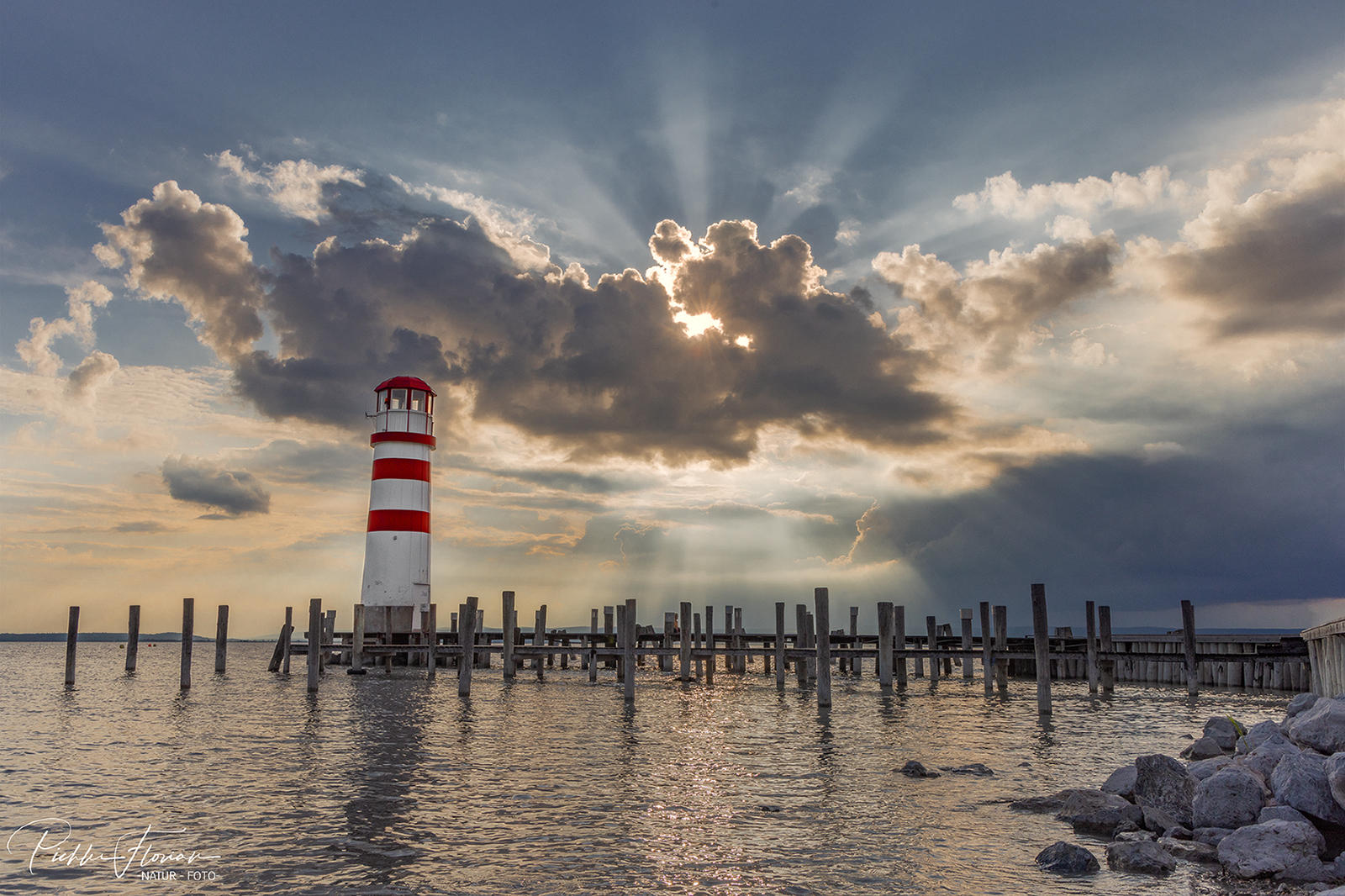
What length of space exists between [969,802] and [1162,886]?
3854mm

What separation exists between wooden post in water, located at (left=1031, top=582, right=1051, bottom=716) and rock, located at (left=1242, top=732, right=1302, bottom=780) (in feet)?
39.0

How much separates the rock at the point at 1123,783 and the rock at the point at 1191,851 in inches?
67.4

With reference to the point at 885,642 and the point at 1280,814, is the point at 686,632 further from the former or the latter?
the point at 1280,814

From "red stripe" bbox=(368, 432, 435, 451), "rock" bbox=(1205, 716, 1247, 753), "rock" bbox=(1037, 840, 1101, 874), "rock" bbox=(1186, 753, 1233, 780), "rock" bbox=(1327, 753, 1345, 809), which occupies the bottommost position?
"rock" bbox=(1037, 840, 1101, 874)

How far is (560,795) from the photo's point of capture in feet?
42.3

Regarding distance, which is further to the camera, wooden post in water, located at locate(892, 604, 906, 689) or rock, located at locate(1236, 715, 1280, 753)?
wooden post in water, located at locate(892, 604, 906, 689)

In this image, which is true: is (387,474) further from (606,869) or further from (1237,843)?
(1237,843)

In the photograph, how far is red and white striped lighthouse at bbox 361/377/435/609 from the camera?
3606 centimetres

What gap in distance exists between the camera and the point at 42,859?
384 inches

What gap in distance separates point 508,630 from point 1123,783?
948 inches

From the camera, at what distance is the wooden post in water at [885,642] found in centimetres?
2770

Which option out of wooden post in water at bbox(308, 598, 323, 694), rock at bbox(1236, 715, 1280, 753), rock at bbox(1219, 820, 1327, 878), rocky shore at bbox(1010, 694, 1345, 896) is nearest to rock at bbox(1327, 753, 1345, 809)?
rocky shore at bbox(1010, 694, 1345, 896)

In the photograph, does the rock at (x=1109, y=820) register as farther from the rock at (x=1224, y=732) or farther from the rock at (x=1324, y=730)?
the rock at (x=1224, y=732)

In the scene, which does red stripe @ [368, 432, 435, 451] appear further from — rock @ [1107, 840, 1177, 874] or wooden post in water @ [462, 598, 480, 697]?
rock @ [1107, 840, 1177, 874]
